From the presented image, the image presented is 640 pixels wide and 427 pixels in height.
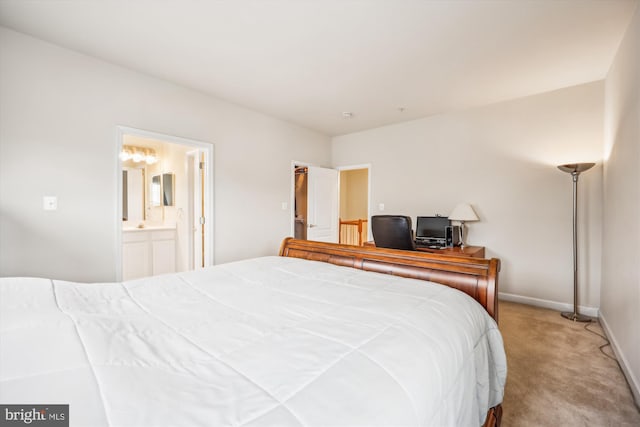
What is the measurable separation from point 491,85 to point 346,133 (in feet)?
8.27

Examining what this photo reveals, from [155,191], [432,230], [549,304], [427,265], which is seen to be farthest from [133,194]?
[549,304]

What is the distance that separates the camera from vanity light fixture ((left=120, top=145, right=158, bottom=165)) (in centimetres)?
464

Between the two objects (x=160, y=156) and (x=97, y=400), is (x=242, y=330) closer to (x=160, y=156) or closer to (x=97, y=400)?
(x=97, y=400)

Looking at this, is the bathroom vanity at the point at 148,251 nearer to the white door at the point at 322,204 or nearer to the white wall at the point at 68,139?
the white wall at the point at 68,139

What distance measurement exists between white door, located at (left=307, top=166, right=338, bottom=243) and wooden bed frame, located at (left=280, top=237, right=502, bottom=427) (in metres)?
2.51

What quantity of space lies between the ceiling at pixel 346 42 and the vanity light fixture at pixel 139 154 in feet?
6.81

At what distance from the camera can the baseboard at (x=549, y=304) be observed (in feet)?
10.6

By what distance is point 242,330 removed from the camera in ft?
3.27

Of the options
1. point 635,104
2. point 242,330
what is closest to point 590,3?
point 635,104

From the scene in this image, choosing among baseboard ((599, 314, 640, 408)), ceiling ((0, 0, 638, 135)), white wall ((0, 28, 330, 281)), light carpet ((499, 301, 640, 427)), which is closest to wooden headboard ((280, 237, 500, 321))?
light carpet ((499, 301, 640, 427))

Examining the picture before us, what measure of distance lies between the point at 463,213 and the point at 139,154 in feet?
16.5

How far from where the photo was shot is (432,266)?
1789 mm

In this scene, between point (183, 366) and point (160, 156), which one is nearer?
point (183, 366)

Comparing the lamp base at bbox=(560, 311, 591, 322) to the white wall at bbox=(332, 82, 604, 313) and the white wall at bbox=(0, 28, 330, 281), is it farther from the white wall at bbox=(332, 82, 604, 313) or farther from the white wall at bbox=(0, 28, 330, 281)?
the white wall at bbox=(0, 28, 330, 281)
